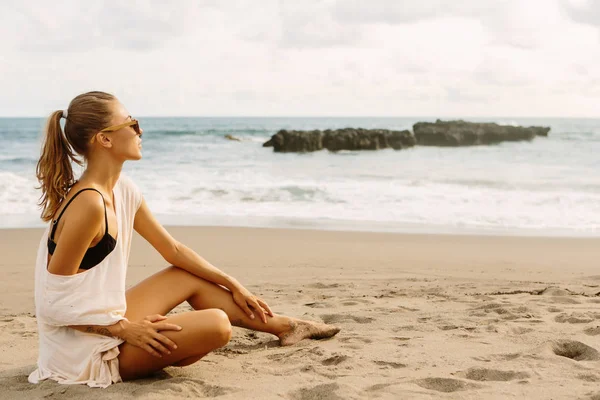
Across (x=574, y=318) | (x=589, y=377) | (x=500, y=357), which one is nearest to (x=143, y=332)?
(x=500, y=357)

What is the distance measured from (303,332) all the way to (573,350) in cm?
155

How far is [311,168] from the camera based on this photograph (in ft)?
73.8

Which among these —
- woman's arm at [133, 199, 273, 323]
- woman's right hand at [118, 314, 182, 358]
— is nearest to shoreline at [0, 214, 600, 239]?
woman's arm at [133, 199, 273, 323]

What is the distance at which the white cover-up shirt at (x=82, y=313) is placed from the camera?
2938mm

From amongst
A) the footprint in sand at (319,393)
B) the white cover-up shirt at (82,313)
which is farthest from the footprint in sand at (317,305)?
the white cover-up shirt at (82,313)

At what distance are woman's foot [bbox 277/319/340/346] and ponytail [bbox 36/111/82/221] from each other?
1.60 metres

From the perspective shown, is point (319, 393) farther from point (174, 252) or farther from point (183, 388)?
point (174, 252)

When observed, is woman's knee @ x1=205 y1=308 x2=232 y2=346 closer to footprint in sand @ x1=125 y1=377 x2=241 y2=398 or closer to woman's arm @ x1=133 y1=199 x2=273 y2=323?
footprint in sand @ x1=125 y1=377 x2=241 y2=398

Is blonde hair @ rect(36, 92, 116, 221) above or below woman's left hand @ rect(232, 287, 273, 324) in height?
above

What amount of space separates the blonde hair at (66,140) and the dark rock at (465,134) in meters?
34.7

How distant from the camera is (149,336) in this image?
3045mm

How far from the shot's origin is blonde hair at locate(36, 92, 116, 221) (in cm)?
296

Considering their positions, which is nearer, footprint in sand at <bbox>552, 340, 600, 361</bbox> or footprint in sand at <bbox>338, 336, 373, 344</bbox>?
footprint in sand at <bbox>552, 340, 600, 361</bbox>

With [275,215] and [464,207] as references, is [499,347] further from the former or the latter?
[464,207]
